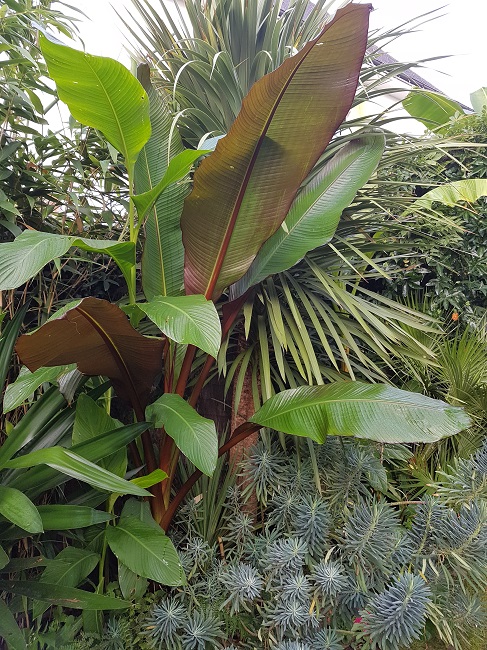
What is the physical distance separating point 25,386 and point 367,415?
1.01 m

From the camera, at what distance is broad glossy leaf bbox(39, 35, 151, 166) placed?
50.1 inches

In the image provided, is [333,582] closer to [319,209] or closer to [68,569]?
[68,569]

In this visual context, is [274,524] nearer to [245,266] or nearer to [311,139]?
[245,266]

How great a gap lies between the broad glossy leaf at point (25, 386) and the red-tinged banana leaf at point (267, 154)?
536 millimetres

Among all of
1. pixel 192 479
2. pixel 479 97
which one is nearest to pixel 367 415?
pixel 192 479

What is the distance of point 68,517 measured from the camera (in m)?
1.40

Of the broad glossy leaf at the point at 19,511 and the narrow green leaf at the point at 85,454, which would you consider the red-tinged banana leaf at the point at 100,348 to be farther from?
the broad glossy leaf at the point at 19,511

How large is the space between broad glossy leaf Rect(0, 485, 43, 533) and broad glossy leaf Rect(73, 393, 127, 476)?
335 mm

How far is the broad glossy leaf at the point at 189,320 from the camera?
1121 millimetres

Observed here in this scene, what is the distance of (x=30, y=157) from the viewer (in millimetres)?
2094

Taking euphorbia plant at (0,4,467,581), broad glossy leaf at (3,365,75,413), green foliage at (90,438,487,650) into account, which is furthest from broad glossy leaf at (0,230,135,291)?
green foliage at (90,438,487,650)

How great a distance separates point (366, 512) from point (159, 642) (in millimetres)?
755

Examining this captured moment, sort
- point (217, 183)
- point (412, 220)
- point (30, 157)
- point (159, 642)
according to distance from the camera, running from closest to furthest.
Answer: point (159, 642) → point (217, 183) → point (30, 157) → point (412, 220)

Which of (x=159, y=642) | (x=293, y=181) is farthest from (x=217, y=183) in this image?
(x=159, y=642)
